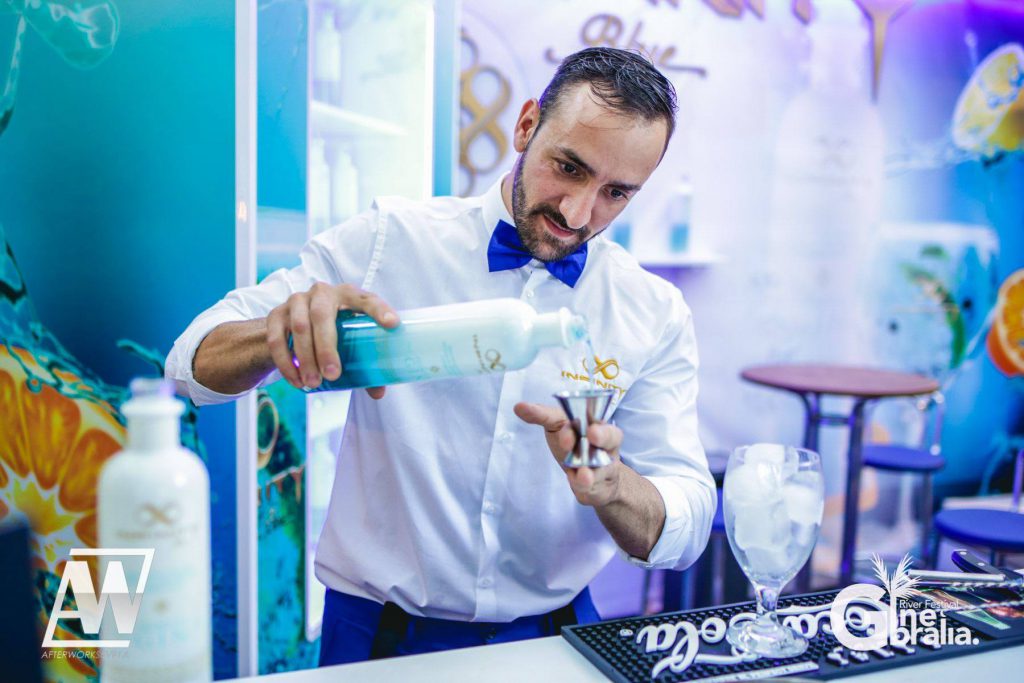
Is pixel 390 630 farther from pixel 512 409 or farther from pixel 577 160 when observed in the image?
pixel 577 160

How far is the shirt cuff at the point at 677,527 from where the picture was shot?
1309mm

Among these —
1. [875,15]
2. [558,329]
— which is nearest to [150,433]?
[558,329]

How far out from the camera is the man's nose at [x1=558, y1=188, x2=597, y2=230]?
1412 mm

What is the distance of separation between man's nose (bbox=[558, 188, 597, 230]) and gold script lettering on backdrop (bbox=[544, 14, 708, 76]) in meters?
2.25

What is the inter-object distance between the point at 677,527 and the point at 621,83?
76cm

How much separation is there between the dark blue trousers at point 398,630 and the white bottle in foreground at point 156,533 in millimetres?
786

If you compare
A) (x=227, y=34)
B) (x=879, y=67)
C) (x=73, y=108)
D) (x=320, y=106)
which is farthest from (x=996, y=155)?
(x=73, y=108)

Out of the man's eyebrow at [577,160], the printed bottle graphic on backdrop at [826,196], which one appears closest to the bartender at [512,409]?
the man's eyebrow at [577,160]

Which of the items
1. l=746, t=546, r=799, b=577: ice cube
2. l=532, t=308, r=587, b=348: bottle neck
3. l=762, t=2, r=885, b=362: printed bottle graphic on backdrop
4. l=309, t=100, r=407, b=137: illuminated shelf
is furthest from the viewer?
l=762, t=2, r=885, b=362: printed bottle graphic on backdrop

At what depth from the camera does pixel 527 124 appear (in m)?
1.56

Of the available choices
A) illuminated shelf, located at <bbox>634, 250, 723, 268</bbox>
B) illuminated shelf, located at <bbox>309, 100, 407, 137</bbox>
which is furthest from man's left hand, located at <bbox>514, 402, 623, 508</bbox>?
illuminated shelf, located at <bbox>634, 250, 723, 268</bbox>

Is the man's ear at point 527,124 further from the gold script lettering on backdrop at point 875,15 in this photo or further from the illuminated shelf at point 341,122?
the gold script lettering on backdrop at point 875,15

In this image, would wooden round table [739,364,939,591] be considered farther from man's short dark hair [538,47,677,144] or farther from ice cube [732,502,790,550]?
ice cube [732,502,790,550]

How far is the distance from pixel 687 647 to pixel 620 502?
9.7 inches
